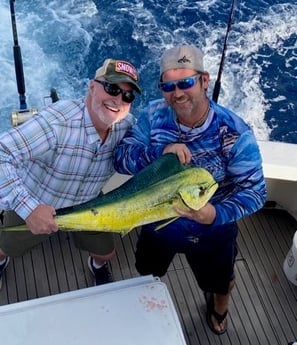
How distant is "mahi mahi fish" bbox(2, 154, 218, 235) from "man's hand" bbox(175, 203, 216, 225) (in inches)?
1.0

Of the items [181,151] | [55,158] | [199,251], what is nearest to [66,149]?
[55,158]

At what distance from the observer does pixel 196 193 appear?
1.57 m

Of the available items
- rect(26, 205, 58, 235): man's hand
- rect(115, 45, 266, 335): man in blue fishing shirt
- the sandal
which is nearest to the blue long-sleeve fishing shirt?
rect(115, 45, 266, 335): man in blue fishing shirt

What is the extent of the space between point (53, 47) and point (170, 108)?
569 centimetres

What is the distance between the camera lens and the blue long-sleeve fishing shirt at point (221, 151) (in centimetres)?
180

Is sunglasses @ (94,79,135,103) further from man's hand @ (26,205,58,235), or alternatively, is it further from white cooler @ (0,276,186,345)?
white cooler @ (0,276,186,345)

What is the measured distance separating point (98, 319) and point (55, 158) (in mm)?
600

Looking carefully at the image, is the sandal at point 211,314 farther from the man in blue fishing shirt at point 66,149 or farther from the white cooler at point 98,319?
the man in blue fishing shirt at point 66,149

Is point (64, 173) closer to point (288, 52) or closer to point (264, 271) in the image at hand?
point (264, 271)

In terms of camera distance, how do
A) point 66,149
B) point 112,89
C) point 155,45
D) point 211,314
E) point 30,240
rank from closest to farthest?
point 112,89
point 66,149
point 30,240
point 211,314
point 155,45

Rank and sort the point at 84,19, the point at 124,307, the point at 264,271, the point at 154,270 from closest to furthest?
the point at 124,307 → the point at 154,270 → the point at 264,271 → the point at 84,19

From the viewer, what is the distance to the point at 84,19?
7.68 meters

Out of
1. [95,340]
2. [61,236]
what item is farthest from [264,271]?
[95,340]

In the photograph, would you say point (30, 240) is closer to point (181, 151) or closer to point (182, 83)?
point (181, 151)
